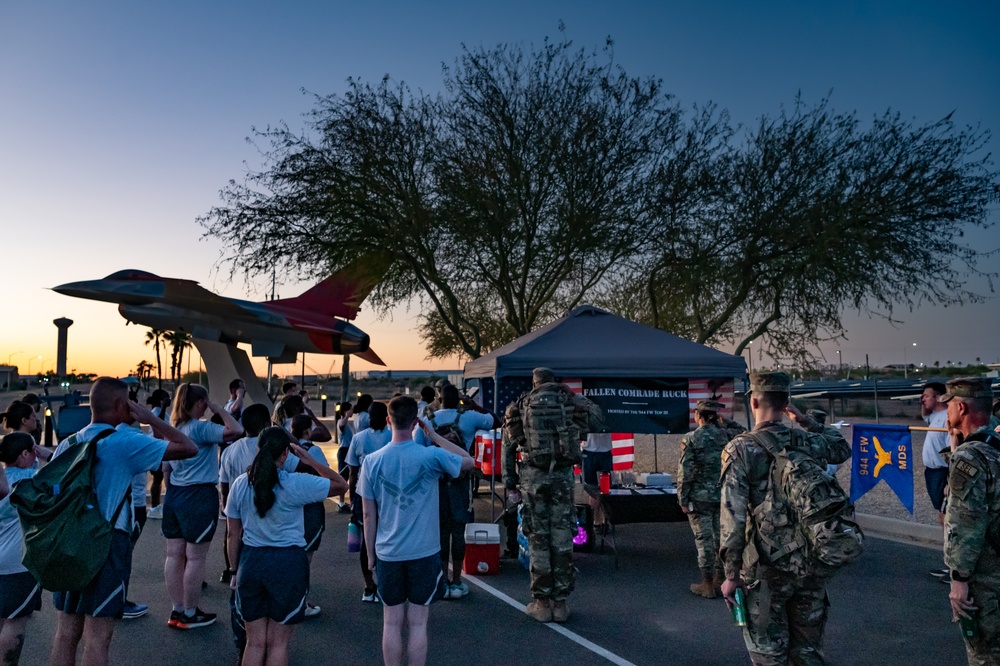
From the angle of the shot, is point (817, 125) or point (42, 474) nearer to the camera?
point (42, 474)

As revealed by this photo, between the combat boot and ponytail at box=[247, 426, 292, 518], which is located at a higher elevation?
ponytail at box=[247, 426, 292, 518]

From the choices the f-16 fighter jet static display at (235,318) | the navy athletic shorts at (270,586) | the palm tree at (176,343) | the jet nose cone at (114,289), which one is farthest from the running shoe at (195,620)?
the palm tree at (176,343)

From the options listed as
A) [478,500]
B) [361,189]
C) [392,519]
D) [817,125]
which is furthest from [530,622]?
[817,125]

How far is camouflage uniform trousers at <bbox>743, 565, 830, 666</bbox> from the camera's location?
10.5ft

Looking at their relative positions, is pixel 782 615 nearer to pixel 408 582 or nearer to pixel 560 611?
pixel 408 582

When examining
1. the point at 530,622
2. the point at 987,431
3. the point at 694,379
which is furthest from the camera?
the point at 694,379

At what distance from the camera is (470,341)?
19797mm

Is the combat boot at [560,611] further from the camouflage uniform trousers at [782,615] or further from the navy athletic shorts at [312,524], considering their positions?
the camouflage uniform trousers at [782,615]

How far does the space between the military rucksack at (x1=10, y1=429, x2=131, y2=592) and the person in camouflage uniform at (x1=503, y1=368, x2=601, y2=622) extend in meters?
3.28

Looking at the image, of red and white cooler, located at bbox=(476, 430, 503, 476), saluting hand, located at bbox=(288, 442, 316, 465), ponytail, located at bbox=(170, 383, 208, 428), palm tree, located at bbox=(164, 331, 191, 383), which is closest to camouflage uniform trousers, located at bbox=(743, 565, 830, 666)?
saluting hand, located at bbox=(288, 442, 316, 465)

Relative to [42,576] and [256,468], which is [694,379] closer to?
[256,468]

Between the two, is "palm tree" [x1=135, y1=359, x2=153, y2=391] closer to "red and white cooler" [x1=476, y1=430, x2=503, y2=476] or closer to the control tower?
the control tower

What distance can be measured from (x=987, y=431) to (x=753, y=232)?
12.6 meters

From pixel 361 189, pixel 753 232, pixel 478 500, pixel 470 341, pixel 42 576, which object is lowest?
pixel 478 500
